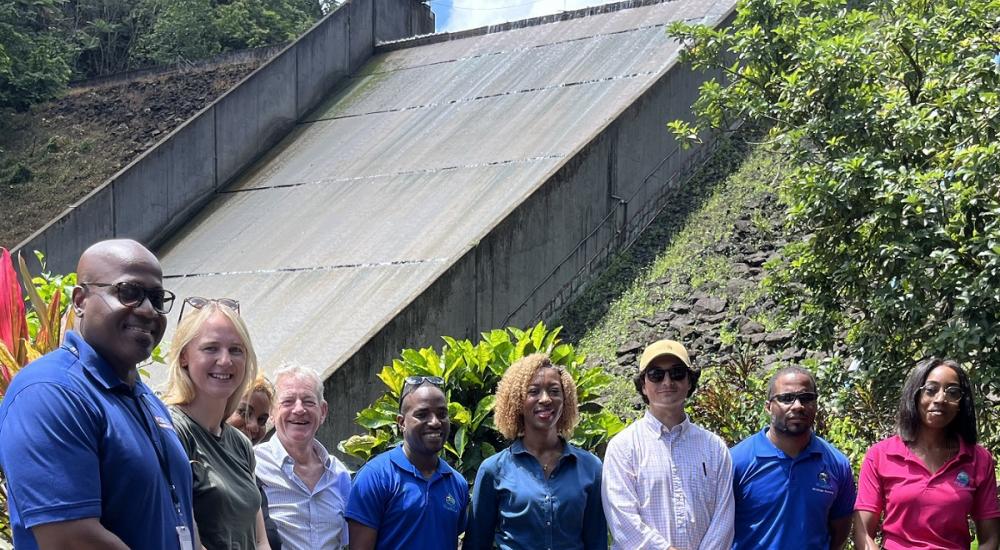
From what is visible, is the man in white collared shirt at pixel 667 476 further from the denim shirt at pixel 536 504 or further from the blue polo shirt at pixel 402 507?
the blue polo shirt at pixel 402 507

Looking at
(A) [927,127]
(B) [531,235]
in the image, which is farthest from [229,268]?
(A) [927,127]

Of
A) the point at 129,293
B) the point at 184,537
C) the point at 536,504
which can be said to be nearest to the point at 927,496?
the point at 536,504

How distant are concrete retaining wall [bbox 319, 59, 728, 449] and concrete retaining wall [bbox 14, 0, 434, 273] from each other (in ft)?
23.7

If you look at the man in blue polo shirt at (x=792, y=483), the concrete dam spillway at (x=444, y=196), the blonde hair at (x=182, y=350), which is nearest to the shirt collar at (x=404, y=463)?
the blonde hair at (x=182, y=350)

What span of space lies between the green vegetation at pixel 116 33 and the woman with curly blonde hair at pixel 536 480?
2483cm

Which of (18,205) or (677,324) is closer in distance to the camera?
(677,324)

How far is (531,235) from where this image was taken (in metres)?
13.8

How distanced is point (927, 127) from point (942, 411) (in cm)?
272

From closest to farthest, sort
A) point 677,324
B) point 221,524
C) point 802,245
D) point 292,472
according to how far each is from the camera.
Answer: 1. point 221,524
2. point 292,472
3. point 802,245
4. point 677,324

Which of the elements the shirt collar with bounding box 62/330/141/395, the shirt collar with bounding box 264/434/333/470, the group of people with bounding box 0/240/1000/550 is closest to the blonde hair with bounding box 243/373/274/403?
the group of people with bounding box 0/240/1000/550

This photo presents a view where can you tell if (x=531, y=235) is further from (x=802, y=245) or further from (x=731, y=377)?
(x=802, y=245)

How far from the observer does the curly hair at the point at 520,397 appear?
554cm

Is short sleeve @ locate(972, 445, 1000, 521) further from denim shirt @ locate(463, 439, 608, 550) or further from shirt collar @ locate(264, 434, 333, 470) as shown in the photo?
shirt collar @ locate(264, 434, 333, 470)

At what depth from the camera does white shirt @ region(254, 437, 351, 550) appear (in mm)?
5203
